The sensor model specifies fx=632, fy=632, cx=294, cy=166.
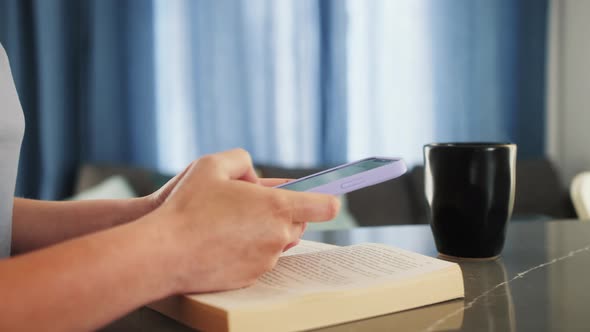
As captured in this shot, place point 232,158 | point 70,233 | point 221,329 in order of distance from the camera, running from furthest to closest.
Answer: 1. point 70,233
2. point 232,158
3. point 221,329

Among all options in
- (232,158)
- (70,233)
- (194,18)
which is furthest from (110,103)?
(232,158)

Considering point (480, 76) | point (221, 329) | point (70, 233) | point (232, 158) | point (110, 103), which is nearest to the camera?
point (221, 329)

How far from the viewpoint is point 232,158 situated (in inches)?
23.1

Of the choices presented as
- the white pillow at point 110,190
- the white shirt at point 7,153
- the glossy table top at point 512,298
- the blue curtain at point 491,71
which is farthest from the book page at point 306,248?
the blue curtain at point 491,71

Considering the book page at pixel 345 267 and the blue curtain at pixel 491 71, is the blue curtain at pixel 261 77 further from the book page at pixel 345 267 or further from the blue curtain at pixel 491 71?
the book page at pixel 345 267

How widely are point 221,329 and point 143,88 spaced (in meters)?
2.54

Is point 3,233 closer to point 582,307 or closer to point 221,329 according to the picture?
point 221,329

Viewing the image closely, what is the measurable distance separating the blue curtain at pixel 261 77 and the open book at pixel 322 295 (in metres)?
2.35

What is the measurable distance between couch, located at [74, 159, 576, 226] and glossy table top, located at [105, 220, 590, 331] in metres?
1.98

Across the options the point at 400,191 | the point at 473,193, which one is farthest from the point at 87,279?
the point at 400,191

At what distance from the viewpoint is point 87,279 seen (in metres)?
0.46

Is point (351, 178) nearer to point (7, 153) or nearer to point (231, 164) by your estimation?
point (231, 164)

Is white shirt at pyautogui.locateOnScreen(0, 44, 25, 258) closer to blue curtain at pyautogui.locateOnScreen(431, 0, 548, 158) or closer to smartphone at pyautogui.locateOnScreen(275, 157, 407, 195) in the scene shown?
smartphone at pyautogui.locateOnScreen(275, 157, 407, 195)

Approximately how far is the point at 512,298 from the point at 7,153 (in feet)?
1.80
